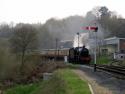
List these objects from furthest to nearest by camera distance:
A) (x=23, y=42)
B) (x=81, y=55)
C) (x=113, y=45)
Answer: (x=113, y=45) → (x=23, y=42) → (x=81, y=55)

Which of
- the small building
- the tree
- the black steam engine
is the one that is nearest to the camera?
the black steam engine

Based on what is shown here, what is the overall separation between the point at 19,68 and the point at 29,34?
790 inches

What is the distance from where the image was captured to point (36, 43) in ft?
294

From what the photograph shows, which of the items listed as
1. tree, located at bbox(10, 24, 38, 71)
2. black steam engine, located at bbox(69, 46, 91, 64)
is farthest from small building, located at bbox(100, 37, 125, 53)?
black steam engine, located at bbox(69, 46, 91, 64)

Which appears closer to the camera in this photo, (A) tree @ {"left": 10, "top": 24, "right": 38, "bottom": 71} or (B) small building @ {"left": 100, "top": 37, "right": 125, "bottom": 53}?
(A) tree @ {"left": 10, "top": 24, "right": 38, "bottom": 71}

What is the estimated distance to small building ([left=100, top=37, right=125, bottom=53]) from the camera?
320 ft

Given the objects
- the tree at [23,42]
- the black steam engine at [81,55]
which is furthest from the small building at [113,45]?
the black steam engine at [81,55]

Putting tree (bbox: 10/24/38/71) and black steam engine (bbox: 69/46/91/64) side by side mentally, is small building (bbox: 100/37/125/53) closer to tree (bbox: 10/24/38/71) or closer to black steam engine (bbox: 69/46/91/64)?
tree (bbox: 10/24/38/71)

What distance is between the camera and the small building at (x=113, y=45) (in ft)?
320

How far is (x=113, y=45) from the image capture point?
105 meters

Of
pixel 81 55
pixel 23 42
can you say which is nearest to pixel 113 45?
pixel 23 42

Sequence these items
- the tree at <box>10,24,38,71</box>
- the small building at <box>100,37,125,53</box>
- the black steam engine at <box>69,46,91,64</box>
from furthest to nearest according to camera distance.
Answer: the small building at <box>100,37,125,53</box>
the tree at <box>10,24,38,71</box>
the black steam engine at <box>69,46,91,64</box>

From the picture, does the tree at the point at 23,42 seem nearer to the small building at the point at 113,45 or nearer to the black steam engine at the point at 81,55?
the small building at the point at 113,45

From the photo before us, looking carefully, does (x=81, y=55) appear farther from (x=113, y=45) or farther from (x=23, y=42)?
(x=113, y=45)
